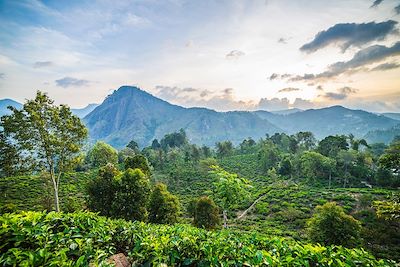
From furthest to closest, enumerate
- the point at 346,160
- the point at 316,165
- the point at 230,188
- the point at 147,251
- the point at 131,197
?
the point at 316,165
the point at 346,160
the point at 131,197
the point at 230,188
the point at 147,251

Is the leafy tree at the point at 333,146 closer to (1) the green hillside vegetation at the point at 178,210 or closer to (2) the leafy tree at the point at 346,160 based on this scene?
(1) the green hillside vegetation at the point at 178,210

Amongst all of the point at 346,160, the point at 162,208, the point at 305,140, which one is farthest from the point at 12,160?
the point at 305,140

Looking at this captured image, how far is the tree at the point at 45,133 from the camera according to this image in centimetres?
1927

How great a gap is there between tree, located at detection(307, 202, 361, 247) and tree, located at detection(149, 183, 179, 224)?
11639 millimetres

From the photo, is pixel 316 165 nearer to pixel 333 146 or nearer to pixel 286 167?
pixel 286 167

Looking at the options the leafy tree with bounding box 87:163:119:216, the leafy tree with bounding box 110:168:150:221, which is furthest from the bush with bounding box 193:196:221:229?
the leafy tree with bounding box 87:163:119:216

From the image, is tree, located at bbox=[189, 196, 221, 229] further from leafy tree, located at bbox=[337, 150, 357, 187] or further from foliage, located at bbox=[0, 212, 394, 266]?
leafy tree, located at bbox=[337, 150, 357, 187]

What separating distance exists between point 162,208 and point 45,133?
12339 millimetres

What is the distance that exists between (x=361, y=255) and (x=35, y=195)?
137 ft

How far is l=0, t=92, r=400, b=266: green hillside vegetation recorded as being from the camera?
135 inches

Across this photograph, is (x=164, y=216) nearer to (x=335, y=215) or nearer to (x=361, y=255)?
(x=335, y=215)

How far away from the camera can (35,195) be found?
34.2 m

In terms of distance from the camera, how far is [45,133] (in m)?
20.2

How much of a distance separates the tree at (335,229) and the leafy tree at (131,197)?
45.9 ft
